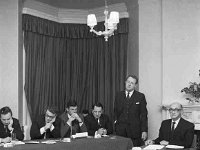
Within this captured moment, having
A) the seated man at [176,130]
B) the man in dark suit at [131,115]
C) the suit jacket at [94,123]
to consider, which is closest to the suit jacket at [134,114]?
the man in dark suit at [131,115]

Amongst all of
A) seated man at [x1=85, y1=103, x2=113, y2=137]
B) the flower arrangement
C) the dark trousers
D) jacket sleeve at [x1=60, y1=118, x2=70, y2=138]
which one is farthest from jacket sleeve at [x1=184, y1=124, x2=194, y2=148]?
the flower arrangement

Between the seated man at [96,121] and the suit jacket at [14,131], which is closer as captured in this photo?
the suit jacket at [14,131]

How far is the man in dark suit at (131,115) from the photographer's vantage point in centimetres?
530

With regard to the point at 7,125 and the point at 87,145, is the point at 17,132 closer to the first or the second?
the point at 7,125

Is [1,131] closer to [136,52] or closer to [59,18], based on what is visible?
[136,52]

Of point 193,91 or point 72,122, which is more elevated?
point 193,91

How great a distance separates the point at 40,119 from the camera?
4.91 meters

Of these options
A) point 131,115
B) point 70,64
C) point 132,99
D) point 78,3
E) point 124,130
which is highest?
point 78,3

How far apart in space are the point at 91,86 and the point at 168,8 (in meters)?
2.19

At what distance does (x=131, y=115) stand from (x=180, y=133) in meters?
1.02

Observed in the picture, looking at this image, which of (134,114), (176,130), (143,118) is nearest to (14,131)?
(134,114)

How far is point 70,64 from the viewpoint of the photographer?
771cm

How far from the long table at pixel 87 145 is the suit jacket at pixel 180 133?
1.39 feet

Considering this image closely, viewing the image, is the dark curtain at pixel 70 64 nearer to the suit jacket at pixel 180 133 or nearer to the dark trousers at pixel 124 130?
the dark trousers at pixel 124 130
